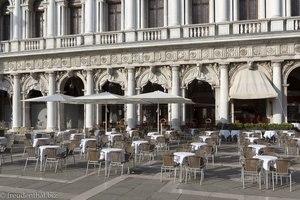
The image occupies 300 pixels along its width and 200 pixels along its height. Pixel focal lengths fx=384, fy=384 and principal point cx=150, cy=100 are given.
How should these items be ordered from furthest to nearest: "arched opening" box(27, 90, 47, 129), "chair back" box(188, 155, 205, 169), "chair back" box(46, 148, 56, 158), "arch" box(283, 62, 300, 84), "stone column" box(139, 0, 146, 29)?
"arched opening" box(27, 90, 47, 129) → "stone column" box(139, 0, 146, 29) → "arch" box(283, 62, 300, 84) → "chair back" box(46, 148, 56, 158) → "chair back" box(188, 155, 205, 169)

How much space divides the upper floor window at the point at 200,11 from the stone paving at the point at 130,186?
14285 millimetres

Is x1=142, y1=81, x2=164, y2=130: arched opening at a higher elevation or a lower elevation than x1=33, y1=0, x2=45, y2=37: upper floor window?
lower

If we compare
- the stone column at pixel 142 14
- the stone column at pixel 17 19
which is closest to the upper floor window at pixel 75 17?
the stone column at pixel 17 19

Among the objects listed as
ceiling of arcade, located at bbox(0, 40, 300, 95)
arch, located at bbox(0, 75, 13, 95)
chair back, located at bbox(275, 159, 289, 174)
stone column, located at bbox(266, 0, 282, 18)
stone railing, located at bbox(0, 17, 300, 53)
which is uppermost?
stone column, located at bbox(266, 0, 282, 18)

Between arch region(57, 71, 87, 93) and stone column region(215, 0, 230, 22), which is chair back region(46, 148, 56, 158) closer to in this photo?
arch region(57, 71, 87, 93)

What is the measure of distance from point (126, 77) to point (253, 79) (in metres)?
8.32

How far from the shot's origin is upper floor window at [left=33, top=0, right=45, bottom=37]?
29.5 meters

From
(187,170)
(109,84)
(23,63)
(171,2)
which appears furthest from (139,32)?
(187,170)

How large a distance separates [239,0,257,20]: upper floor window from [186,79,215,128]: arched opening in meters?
5.40

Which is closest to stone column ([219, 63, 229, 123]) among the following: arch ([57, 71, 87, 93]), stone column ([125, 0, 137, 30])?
stone column ([125, 0, 137, 30])

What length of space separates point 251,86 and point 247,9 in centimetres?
572

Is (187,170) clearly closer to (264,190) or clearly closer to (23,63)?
(264,190)

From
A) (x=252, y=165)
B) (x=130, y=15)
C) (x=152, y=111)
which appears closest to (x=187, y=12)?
(x=130, y=15)

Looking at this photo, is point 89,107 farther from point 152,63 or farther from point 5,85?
point 5,85
